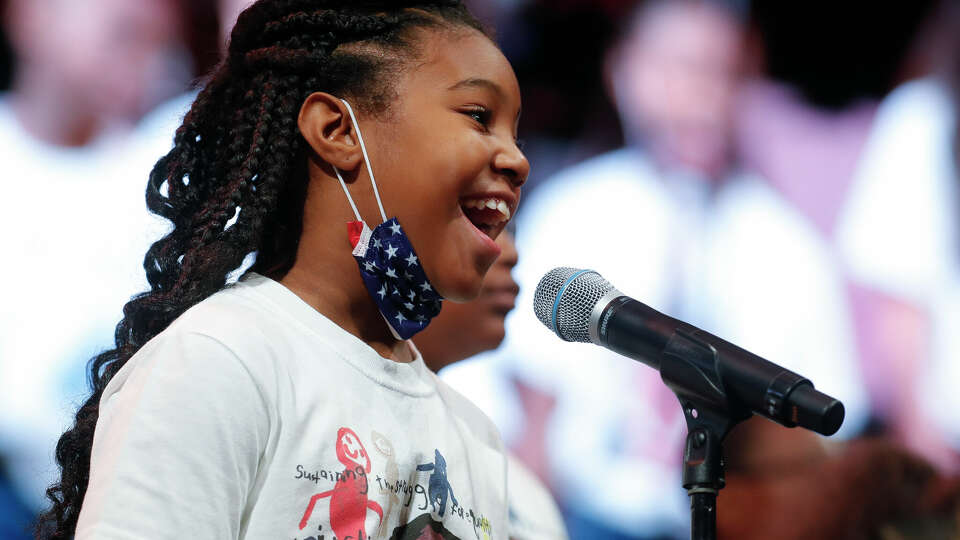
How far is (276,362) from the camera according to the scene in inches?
49.6

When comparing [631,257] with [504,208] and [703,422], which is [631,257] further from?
[703,422]

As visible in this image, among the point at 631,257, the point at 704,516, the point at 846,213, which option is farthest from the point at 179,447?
the point at 846,213

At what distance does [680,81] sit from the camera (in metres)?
3.44

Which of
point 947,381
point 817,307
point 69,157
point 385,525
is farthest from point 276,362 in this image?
point 947,381

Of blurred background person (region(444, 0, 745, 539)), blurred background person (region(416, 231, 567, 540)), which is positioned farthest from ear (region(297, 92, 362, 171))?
blurred background person (region(444, 0, 745, 539))

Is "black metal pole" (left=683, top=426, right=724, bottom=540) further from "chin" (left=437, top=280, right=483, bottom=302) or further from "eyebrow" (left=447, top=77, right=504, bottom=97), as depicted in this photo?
"eyebrow" (left=447, top=77, right=504, bottom=97)

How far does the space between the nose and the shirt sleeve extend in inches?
17.7

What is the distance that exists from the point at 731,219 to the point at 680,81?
496mm

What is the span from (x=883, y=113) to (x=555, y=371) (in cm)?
154

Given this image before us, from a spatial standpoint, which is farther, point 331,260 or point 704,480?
point 331,260

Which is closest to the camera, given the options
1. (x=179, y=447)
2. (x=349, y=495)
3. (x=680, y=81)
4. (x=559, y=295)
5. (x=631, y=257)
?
(x=179, y=447)

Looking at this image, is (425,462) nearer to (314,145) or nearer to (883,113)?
(314,145)

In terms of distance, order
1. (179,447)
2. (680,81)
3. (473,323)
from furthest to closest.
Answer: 1. (680,81)
2. (473,323)
3. (179,447)

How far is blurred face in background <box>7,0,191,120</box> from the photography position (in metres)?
2.50
